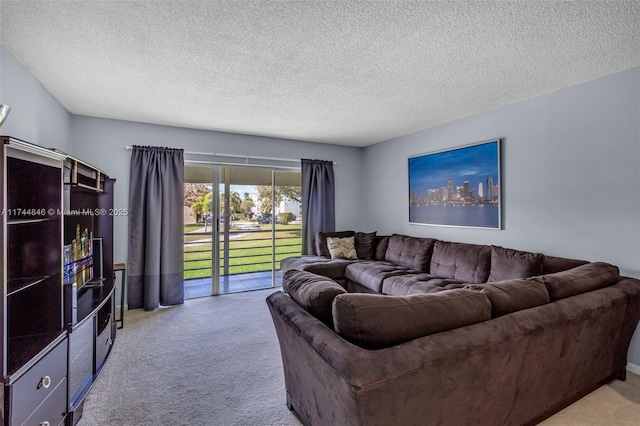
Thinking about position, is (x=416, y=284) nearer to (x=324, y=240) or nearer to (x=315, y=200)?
(x=324, y=240)

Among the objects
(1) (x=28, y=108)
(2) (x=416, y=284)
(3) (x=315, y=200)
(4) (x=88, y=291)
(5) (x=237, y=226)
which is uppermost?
(1) (x=28, y=108)

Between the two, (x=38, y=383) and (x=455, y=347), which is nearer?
(x=455, y=347)

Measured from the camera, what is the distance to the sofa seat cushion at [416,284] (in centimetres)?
310

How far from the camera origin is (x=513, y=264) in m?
2.88

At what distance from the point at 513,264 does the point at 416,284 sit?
0.92 meters

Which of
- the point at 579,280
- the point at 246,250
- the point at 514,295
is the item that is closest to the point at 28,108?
the point at 246,250

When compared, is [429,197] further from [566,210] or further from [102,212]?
[102,212]

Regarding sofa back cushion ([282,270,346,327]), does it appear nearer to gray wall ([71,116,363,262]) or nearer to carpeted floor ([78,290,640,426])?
carpeted floor ([78,290,640,426])

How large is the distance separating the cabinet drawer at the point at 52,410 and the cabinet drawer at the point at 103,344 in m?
0.59

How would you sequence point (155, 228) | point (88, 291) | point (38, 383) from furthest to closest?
1. point (155, 228)
2. point (88, 291)
3. point (38, 383)

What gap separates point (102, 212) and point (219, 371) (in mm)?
1953

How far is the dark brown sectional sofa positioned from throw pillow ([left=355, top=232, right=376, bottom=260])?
279 cm

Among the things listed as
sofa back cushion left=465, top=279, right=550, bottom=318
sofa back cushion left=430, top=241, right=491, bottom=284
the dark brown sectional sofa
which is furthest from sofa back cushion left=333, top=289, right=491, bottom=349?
sofa back cushion left=430, top=241, right=491, bottom=284

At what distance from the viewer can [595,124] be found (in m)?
2.65
